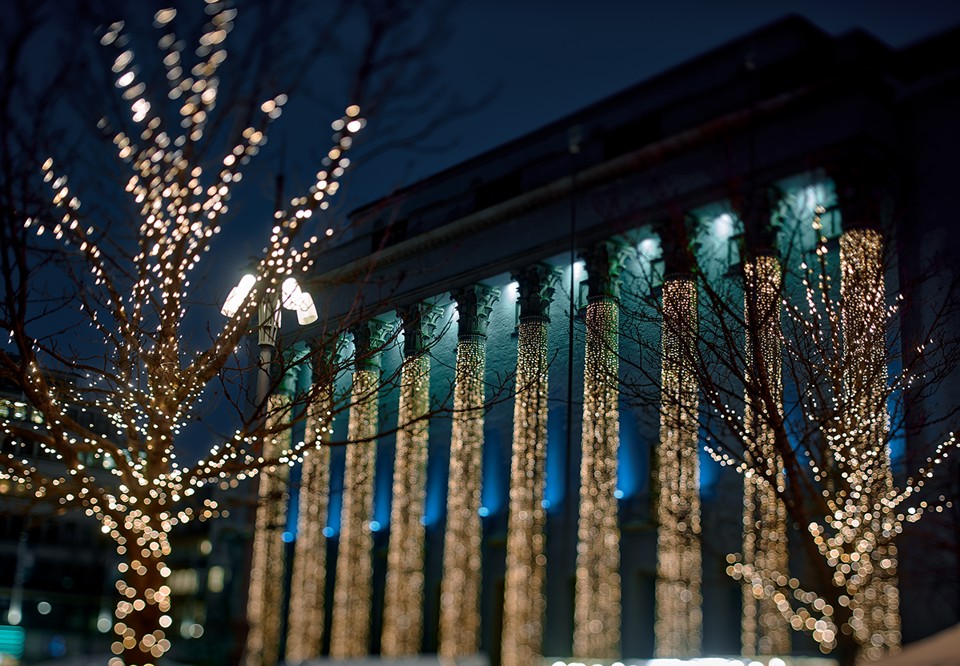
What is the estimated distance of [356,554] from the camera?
115ft

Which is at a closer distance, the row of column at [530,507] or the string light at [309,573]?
the row of column at [530,507]

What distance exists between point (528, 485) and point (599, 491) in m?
2.51

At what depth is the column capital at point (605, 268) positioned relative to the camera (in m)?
29.3

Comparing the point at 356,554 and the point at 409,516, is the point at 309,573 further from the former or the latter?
the point at 409,516

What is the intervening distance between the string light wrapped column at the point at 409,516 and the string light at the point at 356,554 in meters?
0.86

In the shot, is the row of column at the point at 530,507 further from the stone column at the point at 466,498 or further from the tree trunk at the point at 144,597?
the tree trunk at the point at 144,597

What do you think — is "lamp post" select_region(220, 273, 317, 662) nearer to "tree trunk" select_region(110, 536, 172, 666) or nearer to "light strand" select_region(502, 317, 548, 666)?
"tree trunk" select_region(110, 536, 172, 666)

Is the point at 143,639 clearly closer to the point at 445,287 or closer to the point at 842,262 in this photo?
the point at 842,262

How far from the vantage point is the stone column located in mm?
31094

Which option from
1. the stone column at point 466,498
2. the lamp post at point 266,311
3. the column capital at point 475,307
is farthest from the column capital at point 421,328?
the lamp post at point 266,311

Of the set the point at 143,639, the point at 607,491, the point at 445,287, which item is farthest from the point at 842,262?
the point at 143,639

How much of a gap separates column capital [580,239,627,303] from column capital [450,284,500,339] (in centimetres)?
418

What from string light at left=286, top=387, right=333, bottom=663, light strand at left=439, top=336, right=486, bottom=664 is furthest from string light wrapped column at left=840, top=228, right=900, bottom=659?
string light at left=286, top=387, right=333, bottom=663

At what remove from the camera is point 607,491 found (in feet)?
92.5
